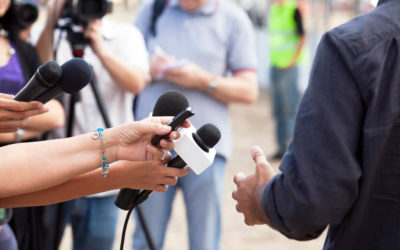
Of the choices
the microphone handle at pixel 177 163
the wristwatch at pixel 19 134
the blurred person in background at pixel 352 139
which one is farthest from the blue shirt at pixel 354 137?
the wristwatch at pixel 19 134

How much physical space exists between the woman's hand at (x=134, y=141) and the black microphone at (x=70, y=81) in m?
0.14

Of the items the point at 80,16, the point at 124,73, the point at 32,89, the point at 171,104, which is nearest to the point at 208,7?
the point at 124,73

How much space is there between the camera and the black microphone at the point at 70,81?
1.66 meters

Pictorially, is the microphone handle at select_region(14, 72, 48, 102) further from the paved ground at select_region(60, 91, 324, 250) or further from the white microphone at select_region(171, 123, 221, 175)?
the paved ground at select_region(60, 91, 324, 250)

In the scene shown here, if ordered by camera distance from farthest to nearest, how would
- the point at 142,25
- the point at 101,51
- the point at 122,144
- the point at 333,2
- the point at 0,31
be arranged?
the point at 333,2 < the point at 142,25 < the point at 101,51 < the point at 0,31 < the point at 122,144

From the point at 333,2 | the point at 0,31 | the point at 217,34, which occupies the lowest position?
the point at 333,2

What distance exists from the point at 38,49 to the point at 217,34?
33.0 inches

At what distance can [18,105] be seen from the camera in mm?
1722

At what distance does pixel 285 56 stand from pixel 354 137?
600cm

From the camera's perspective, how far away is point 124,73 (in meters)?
2.95

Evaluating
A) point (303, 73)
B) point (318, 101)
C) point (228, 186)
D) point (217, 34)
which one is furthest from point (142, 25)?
point (303, 73)

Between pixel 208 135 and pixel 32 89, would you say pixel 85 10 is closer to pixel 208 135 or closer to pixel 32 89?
pixel 32 89

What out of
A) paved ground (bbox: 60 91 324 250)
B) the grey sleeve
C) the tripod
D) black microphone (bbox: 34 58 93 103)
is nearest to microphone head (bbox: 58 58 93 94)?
black microphone (bbox: 34 58 93 103)

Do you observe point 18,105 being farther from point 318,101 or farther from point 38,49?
point 38,49
